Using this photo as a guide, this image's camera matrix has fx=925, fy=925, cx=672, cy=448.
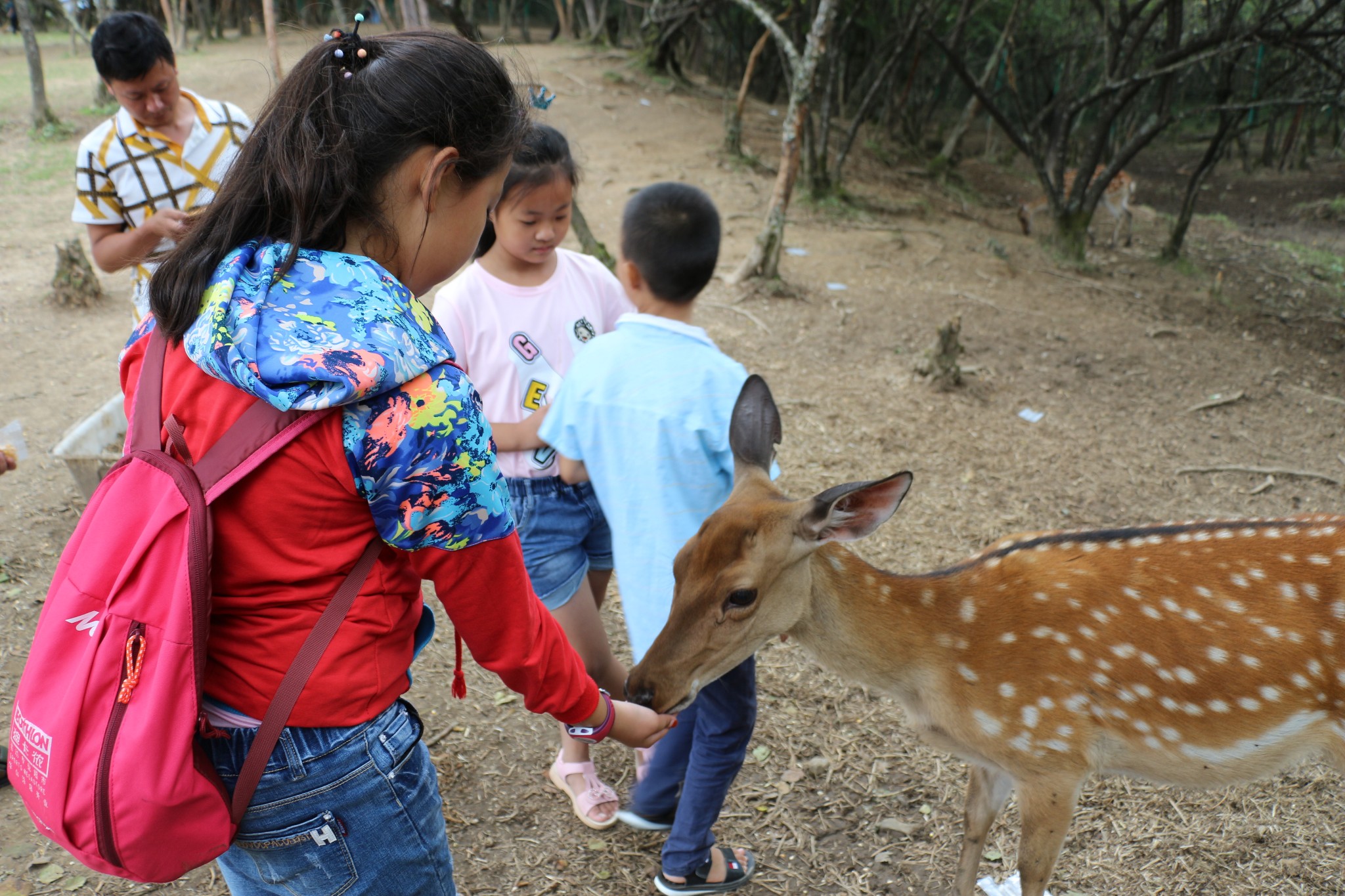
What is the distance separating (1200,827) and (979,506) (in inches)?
79.0

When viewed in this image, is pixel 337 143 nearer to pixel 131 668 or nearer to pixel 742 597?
pixel 131 668

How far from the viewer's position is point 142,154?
3.32m

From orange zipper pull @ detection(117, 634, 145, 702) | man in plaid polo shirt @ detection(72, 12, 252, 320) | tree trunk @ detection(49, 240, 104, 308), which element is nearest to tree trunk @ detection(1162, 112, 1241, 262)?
man in plaid polo shirt @ detection(72, 12, 252, 320)

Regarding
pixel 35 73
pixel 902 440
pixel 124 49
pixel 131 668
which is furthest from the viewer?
pixel 35 73

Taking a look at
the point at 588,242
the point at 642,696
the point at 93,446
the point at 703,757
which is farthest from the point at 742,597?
Result: the point at 588,242

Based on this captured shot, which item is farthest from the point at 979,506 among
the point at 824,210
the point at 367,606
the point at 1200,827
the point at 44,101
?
the point at 44,101

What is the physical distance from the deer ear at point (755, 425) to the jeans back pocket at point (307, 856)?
1.25 meters

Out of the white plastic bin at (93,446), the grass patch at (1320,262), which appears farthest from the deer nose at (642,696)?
the grass patch at (1320,262)

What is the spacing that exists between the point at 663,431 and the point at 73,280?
6.61 m

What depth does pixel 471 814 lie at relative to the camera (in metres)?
2.90

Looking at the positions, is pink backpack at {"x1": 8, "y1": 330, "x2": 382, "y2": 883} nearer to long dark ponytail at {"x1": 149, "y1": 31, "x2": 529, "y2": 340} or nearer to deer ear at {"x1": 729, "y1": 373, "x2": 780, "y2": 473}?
long dark ponytail at {"x1": 149, "y1": 31, "x2": 529, "y2": 340}

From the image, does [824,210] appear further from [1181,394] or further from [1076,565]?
[1076,565]

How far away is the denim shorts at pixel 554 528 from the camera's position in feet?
8.00

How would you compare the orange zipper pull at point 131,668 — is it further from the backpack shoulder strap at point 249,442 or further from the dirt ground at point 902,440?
the dirt ground at point 902,440
